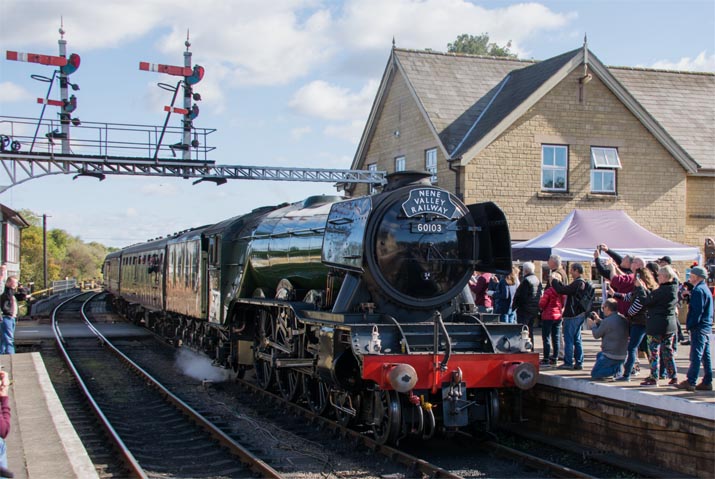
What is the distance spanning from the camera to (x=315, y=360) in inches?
345

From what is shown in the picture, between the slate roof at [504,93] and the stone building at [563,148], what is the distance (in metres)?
0.05

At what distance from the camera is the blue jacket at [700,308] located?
7.97 meters

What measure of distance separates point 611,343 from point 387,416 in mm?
2841

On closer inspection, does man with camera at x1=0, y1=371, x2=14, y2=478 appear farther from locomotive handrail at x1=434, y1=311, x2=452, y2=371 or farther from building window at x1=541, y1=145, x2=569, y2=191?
building window at x1=541, y1=145, x2=569, y2=191

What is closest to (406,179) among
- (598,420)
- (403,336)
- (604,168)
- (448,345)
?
(403,336)

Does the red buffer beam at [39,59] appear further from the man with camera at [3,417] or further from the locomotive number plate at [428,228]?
the man with camera at [3,417]

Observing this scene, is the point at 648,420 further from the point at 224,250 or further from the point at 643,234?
the point at 643,234

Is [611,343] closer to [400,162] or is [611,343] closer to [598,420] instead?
[598,420]

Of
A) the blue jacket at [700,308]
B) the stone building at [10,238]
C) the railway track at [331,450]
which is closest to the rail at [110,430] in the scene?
the railway track at [331,450]

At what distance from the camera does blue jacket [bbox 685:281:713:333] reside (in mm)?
7973

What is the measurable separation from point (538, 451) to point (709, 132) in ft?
52.7

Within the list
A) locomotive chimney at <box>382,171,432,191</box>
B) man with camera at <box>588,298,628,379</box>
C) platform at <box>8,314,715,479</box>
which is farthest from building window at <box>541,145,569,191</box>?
locomotive chimney at <box>382,171,432,191</box>

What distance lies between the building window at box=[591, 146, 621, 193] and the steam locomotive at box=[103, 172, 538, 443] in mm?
10466

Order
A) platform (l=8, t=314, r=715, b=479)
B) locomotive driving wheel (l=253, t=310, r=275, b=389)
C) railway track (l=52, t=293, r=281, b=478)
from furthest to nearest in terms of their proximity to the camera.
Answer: locomotive driving wheel (l=253, t=310, r=275, b=389) < railway track (l=52, t=293, r=281, b=478) < platform (l=8, t=314, r=715, b=479)
